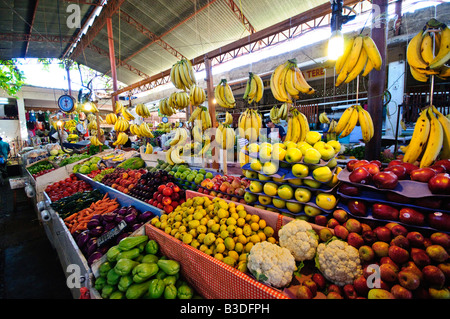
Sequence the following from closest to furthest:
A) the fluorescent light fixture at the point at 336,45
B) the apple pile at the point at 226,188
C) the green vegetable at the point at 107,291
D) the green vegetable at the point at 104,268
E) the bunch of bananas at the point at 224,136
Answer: the green vegetable at the point at 107,291, the green vegetable at the point at 104,268, the fluorescent light fixture at the point at 336,45, the apple pile at the point at 226,188, the bunch of bananas at the point at 224,136

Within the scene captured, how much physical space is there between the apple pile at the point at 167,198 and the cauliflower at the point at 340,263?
1773 millimetres

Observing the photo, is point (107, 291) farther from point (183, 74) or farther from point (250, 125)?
point (183, 74)

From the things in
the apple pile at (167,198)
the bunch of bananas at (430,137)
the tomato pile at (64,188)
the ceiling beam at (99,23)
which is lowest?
the tomato pile at (64,188)

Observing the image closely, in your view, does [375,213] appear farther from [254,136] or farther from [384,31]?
[384,31]

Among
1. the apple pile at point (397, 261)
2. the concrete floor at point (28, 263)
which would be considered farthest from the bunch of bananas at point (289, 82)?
the concrete floor at point (28, 263)

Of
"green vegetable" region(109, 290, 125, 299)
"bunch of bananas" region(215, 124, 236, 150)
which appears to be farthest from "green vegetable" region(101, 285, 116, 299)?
"bunch of bananas" region(215, 124, 236, 150)

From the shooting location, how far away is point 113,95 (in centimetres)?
594

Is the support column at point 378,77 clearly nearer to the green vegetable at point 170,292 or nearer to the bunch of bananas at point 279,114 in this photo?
the bunch of bananas at point 279,114

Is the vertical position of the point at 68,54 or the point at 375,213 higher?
the point at 68,54

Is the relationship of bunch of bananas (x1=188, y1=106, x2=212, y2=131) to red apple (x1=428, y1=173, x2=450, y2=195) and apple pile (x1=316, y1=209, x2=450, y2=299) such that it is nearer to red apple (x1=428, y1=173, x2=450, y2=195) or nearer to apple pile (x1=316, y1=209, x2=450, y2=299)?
apple pile (x1=316, y1=209, x2=450, y2=299)

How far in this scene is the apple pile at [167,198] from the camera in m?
2.51

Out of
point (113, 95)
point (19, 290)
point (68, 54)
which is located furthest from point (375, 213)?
point (68, 54)
